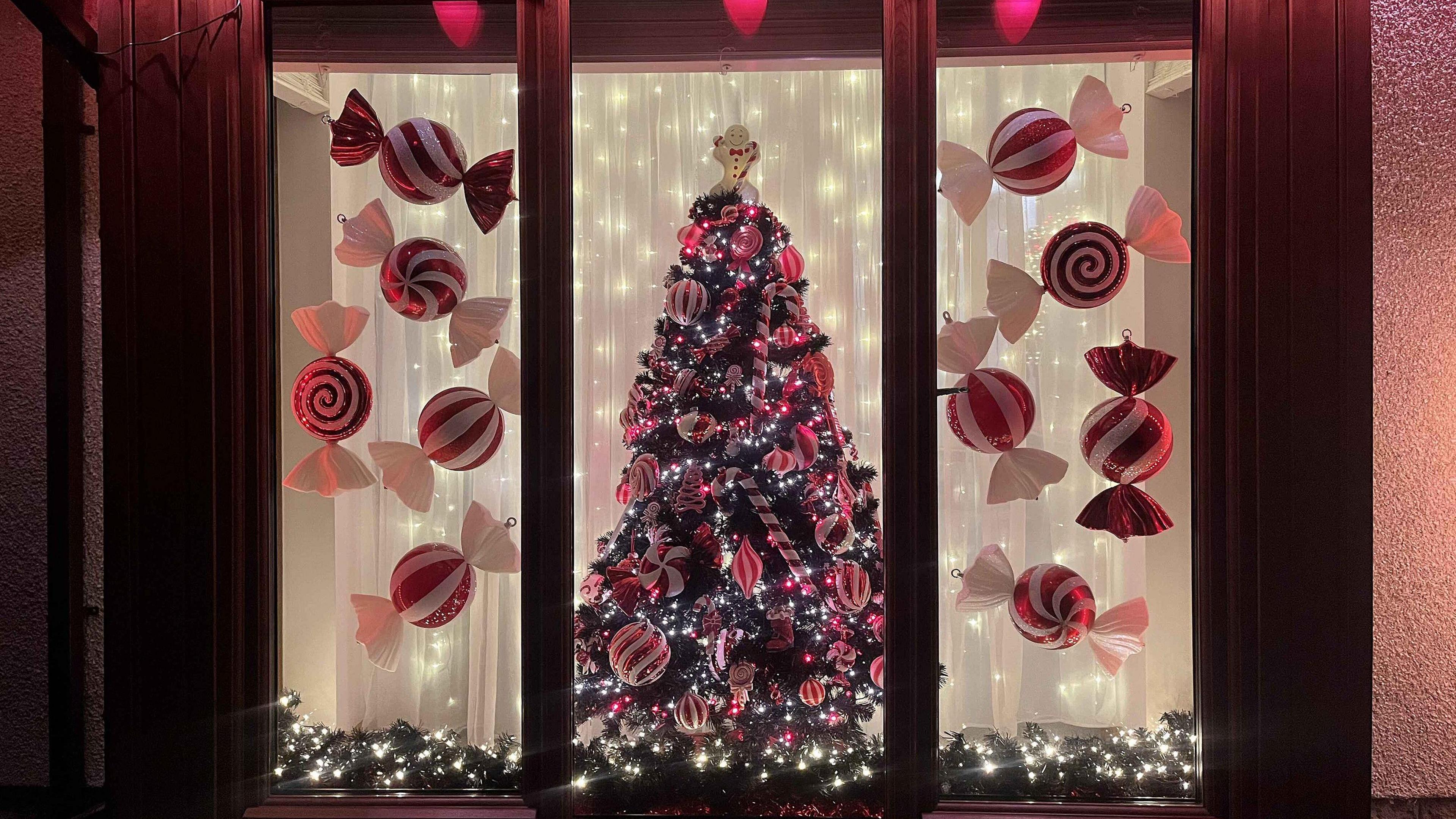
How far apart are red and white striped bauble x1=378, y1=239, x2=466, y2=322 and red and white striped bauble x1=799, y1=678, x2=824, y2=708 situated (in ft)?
5.11

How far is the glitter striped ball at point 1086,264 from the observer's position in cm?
174

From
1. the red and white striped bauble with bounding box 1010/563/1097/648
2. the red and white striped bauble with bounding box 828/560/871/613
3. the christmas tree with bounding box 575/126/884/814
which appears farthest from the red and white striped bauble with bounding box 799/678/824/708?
the red and white striped bauble with bounding box 1010/563/1097/648

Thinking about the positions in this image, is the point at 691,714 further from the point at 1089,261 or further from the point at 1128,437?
the point at 1089,261

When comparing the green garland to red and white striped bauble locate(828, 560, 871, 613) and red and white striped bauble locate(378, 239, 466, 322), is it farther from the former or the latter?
red and white striped bauble locate(378, 239, 466, 322)

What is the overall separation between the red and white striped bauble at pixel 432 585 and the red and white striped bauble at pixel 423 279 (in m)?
0.67

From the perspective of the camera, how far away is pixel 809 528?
2129 mm

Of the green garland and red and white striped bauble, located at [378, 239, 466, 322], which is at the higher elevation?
red and white striped bauble, located at [378, 239, 466, 322]

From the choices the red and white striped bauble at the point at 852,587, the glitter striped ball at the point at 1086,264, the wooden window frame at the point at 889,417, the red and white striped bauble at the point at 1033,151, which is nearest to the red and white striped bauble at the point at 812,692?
the red and white striped bauble at the point at 852,587

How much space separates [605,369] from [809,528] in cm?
107

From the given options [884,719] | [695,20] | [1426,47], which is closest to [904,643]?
[884,719]

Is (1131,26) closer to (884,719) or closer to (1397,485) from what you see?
(1397,485)

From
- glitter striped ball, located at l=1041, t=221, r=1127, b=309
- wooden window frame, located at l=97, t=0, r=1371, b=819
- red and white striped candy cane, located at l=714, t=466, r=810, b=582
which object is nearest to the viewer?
wooden window frame, located at l=97, t=0, r=1371, b=819

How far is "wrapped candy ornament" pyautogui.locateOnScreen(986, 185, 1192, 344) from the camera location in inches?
68.1

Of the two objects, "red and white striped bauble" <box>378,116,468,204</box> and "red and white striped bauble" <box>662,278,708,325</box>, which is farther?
"red and white striped bauble" <box>662,278,708,325</box>
